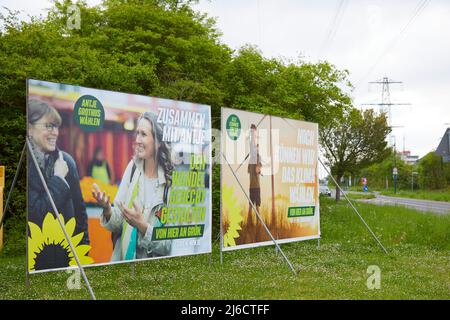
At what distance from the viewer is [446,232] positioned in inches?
728

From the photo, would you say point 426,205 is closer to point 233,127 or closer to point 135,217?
point 233,127

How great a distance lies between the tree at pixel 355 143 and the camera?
4419 centimetres

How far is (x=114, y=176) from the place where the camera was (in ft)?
37.6

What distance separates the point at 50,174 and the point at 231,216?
4.95 meters

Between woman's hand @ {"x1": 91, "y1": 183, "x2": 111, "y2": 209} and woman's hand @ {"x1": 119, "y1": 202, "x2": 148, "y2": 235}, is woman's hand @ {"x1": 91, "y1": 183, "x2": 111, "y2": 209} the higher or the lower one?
the higher one

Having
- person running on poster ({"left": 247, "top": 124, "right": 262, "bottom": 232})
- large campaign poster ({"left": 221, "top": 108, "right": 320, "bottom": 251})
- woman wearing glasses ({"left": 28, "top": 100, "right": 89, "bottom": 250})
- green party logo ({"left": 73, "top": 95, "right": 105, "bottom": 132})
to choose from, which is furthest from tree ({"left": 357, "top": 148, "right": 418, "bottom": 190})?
woman wearing glasses ({"left": 28, "top": 100, "right": 89, "bottom": 250})

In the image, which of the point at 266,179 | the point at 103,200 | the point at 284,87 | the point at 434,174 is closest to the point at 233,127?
the point at 266,179

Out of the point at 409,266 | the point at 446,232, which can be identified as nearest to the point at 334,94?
→ the point at 446,232

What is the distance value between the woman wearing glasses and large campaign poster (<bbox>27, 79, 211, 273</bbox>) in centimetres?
2

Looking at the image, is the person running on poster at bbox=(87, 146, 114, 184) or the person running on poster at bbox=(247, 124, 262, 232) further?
the person running on poster at bbox=(247, 124, 262, 232)

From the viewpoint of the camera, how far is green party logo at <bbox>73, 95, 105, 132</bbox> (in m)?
10.8

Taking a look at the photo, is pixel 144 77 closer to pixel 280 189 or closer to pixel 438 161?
pixel 280 189

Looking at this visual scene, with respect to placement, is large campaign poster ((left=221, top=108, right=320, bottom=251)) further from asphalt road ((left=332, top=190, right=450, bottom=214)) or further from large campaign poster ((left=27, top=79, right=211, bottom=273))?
asphalt road ((left=332, top=190, right=450, bottom=214))
